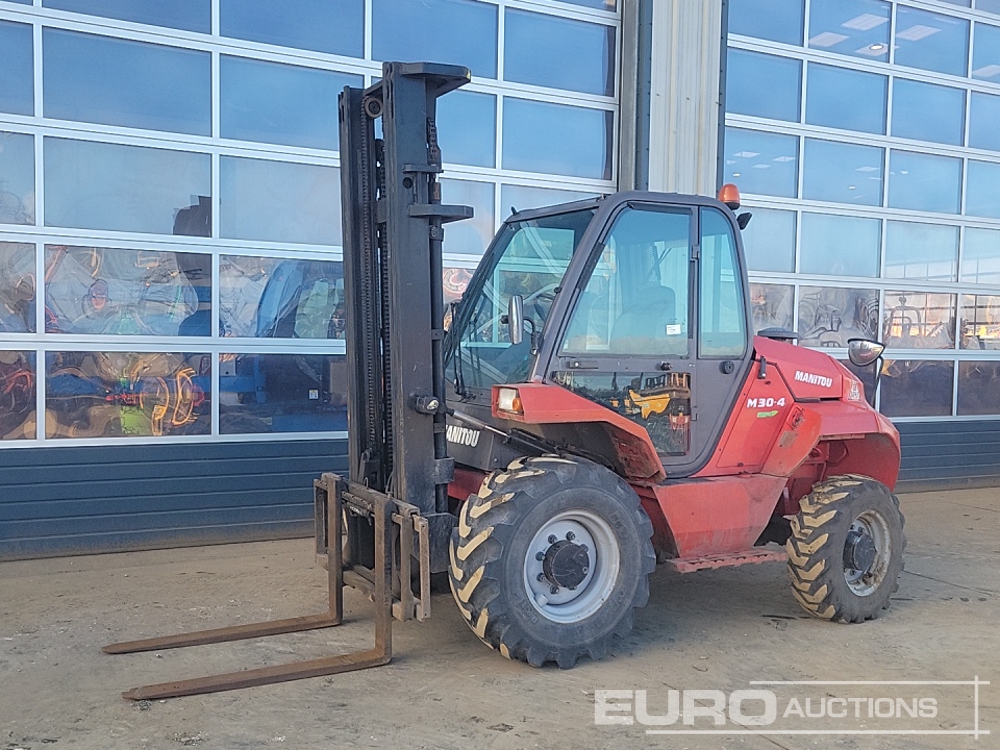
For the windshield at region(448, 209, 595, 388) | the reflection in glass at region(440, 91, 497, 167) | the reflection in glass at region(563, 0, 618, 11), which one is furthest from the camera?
the reflection in glass at region(563, 0, 618, 11)

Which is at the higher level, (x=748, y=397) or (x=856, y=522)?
(x=748, y=397)

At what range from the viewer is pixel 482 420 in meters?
5.23

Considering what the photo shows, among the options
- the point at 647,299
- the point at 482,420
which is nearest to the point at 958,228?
the point at 647,299

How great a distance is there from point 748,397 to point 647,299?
0.91 m

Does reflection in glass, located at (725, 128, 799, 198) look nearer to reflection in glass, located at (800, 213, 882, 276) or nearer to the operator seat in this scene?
reflection in glass, located at (800, 213, 882, 276)

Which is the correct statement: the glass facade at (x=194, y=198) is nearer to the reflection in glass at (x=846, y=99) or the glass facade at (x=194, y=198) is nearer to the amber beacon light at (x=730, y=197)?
the amber beacon light at (x=730, y=197)

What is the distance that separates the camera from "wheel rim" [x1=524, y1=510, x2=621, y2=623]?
4.66 metres

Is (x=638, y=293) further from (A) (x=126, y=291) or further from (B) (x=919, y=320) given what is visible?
(B) (x=919, y=320)

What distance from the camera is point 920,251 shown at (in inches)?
445

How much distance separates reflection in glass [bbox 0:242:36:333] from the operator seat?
457cm

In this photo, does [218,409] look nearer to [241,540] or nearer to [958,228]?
[241,540]

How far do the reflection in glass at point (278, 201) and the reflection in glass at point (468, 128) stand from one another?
1139 millimetres

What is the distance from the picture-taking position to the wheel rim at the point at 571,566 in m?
4.66

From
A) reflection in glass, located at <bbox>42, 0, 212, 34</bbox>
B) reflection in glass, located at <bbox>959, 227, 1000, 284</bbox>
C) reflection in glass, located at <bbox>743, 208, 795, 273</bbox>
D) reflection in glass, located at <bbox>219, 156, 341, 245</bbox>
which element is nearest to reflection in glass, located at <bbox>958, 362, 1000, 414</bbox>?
reflection in glass, located at <bbox>959, 227, 1000, 284</bbox>
